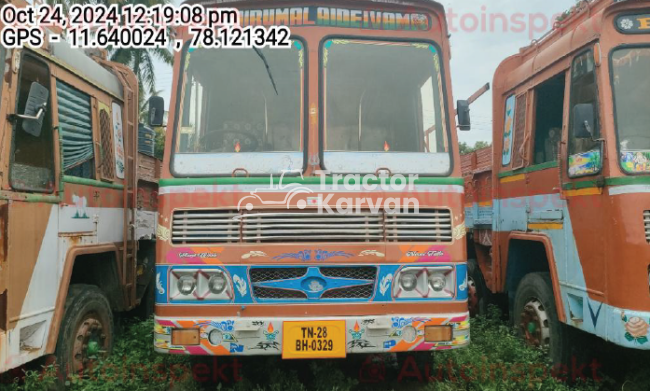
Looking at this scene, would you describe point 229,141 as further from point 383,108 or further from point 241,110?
point 383,108

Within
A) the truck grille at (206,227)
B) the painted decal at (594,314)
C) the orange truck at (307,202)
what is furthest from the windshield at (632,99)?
the truck grille at (206,227)

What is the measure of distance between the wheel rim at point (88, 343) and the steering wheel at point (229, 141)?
6.30ft

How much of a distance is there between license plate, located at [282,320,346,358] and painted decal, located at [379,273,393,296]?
402mm

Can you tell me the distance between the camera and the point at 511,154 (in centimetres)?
578

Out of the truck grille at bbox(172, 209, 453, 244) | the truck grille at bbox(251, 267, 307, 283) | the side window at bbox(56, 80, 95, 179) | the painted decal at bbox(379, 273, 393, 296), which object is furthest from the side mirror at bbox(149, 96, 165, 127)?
the painted decal at bbox(379, 273, 393, 296)

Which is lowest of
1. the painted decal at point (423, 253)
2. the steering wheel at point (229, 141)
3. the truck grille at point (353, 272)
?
the truck grille at point (353, 272)

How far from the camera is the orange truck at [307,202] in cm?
390

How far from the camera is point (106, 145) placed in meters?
5.30

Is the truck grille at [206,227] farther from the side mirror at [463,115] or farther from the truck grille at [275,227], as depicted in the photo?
the side mirror at [463,115]

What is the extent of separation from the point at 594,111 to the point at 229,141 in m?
2.76

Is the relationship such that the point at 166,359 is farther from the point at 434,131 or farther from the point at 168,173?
the point at 434,131

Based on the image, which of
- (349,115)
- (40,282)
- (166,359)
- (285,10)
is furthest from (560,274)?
(40,282)

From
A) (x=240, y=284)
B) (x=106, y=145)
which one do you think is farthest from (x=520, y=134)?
(x=106, y=145)

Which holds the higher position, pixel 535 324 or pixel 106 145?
pixel 106 145
